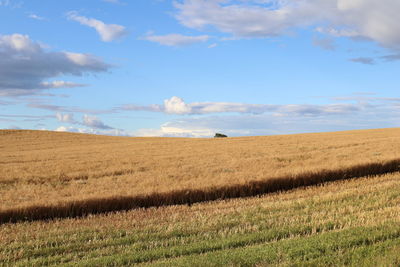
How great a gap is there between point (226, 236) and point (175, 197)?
18.6ft

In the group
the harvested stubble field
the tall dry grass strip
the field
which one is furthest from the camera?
the tall dry grass strip

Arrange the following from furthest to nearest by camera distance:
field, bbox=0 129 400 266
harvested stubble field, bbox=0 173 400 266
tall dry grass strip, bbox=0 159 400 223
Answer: tall dry grass strip, bbox=0 159 400 223 → field, bbox=0 129 400 266 → harvested stubble field, bbox=0 173 400 266

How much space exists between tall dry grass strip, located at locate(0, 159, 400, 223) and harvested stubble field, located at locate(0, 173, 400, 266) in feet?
3.00

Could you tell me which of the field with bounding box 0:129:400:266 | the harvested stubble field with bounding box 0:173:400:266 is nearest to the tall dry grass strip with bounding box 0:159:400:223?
the field with bounding box 0:129:400:266

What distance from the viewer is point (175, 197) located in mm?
13891

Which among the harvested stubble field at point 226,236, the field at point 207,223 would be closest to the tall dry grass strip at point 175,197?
the field at point 207,223

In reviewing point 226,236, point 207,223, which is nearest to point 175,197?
point 207,223

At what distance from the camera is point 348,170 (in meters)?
18.7

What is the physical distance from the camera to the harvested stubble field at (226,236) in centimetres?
666

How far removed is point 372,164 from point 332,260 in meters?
14.6

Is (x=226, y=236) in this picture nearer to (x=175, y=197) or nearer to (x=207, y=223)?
(x=207, y=223)

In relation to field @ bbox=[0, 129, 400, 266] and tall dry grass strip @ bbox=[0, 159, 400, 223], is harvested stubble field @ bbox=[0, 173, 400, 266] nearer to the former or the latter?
field @ bbox=[0, 129, 400, 266]

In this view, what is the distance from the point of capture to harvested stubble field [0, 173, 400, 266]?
6660 mm

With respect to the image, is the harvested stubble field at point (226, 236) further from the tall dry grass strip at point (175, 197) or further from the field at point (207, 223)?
the tall dry grass strip at point (175, 197)
